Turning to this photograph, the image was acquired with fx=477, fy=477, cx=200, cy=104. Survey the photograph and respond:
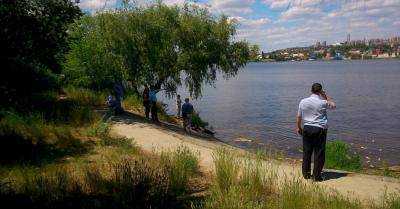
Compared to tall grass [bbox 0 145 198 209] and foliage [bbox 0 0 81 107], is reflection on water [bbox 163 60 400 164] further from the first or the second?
tall grass [bbox 0 145 198 209]

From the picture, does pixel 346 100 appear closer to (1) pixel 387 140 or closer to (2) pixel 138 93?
(1) pixel 387 140

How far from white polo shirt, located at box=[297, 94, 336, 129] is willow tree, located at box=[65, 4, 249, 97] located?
603 inches

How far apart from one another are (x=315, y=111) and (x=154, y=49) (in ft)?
52.5

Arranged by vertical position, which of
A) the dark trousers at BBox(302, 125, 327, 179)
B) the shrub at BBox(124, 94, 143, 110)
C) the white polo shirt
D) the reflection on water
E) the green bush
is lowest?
the reflection on water

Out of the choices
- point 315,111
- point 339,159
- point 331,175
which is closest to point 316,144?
point 315,111

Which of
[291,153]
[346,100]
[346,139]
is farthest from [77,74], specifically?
[346,100]

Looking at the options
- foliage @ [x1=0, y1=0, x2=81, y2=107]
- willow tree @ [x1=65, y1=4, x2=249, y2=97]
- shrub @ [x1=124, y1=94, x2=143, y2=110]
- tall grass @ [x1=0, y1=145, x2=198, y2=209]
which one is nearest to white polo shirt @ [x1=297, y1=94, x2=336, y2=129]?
tall grass @ [x1=0, y1=145, x2=198, y2=209]

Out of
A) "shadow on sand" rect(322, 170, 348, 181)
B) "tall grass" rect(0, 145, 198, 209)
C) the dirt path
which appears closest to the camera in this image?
"tall grass" rect(0, 145, 198, 209)

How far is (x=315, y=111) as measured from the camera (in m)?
9.89

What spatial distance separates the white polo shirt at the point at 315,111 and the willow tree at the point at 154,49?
15312mm

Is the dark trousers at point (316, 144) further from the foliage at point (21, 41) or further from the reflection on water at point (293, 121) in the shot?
the reflection on water at point (293, 121)

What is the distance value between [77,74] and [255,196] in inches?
785

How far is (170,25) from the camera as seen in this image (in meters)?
26.5

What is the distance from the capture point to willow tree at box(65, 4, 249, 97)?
79.5 ft
